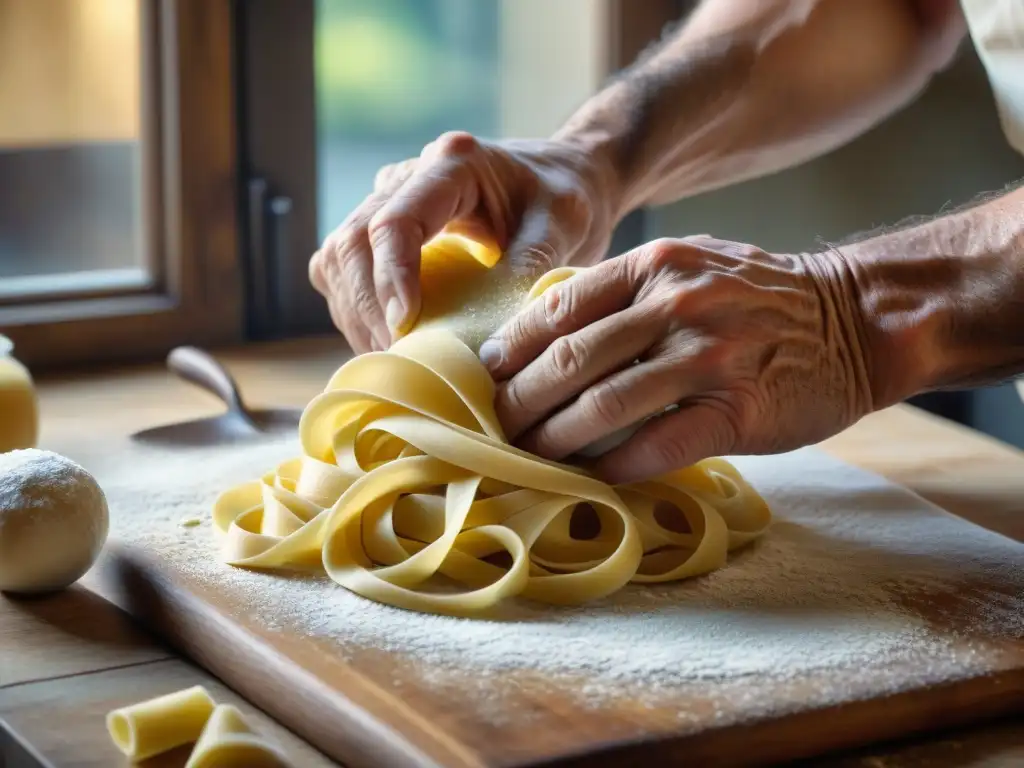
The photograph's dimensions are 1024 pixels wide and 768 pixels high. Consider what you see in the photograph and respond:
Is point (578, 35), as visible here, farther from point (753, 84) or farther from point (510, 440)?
point (510, 440)

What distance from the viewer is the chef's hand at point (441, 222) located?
151 cm

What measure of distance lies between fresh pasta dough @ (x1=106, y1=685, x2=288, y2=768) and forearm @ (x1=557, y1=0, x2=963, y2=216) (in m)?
1.12

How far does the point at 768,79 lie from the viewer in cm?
206

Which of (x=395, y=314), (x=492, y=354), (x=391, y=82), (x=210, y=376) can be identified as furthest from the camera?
(x=391, y=82)

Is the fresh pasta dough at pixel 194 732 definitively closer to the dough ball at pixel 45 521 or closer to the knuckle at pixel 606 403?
the dough ball at pixel 45 521

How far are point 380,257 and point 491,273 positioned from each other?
118 mm

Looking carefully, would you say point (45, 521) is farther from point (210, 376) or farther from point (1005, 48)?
point (1005, 48)

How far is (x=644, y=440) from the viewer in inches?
51.1

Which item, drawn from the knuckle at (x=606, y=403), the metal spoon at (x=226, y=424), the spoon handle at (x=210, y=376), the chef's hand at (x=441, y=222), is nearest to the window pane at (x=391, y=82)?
the spoon handle at (x=210, y=376)

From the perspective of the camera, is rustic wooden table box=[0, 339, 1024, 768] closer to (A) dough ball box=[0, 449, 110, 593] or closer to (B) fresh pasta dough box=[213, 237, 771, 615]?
(A) dough ball box=[0, 449, 110, 593]

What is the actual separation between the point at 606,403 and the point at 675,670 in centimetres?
27

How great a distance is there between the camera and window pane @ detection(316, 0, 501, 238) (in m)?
2.58

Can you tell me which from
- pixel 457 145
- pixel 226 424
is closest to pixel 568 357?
pixel 457 145

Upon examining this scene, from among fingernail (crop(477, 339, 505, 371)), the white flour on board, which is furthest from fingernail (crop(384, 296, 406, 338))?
the white flour on board
